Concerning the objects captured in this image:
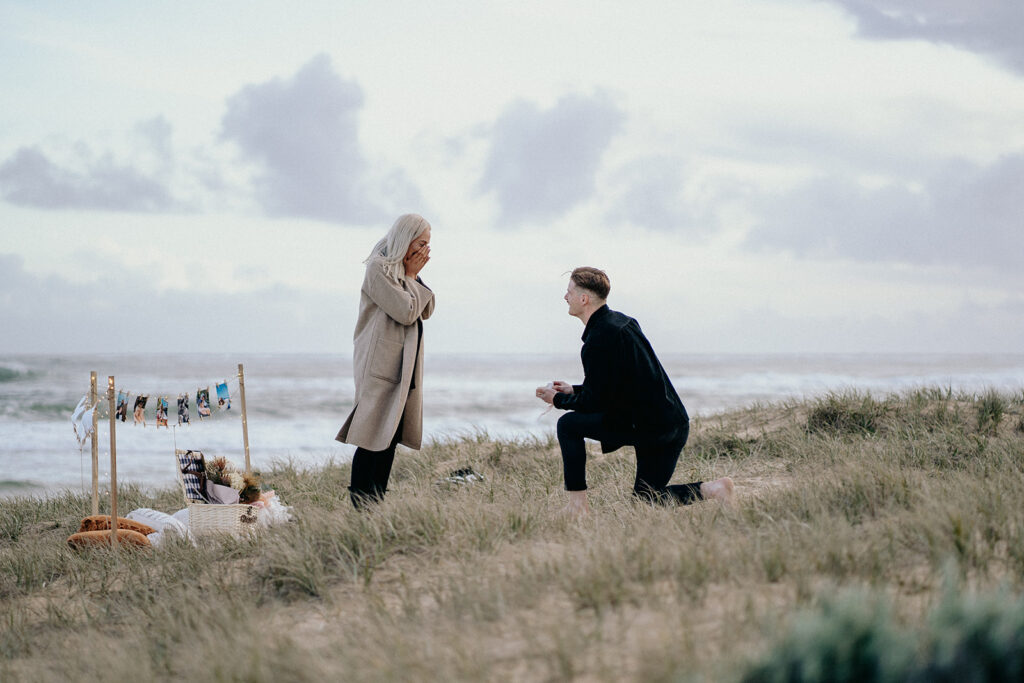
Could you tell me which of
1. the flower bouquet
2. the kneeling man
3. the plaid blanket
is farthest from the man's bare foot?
the plaid blanket

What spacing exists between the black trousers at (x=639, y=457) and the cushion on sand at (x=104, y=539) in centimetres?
318

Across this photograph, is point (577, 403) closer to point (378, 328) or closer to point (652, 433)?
point (652, 433)

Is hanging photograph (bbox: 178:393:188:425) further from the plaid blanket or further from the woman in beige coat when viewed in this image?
the woman in beige coat

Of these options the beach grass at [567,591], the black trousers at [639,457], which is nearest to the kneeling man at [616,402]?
the black trousers at [639,457]

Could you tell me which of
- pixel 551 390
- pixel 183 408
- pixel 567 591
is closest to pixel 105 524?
pixel 183 408

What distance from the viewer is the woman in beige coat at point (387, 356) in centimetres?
529

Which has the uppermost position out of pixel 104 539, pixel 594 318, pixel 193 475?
pixel 594 318

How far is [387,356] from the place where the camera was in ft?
17.8

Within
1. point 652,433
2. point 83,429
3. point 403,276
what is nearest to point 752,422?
point 652,433

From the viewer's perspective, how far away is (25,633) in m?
4.35

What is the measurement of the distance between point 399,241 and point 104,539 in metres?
3.20

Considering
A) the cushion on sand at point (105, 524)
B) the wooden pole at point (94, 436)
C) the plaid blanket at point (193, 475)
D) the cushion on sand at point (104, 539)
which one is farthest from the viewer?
the cushion on sand at point (105, 524)

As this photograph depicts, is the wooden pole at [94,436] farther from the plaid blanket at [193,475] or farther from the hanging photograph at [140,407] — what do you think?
the plaid blanket at [193,475]

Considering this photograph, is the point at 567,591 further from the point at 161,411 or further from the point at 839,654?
the point at 161,411
